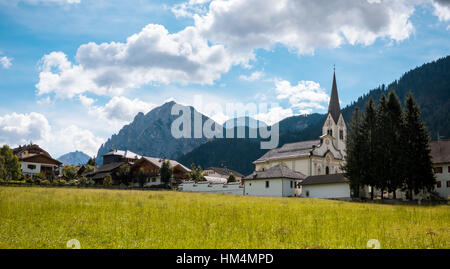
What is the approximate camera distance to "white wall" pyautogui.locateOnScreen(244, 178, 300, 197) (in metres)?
57.2

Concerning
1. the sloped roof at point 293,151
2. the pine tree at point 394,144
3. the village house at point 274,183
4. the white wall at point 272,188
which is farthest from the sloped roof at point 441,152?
the sloped roof at point 293,151

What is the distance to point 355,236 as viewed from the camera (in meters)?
13.2

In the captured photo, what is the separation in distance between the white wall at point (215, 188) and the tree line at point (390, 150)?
19544 mm

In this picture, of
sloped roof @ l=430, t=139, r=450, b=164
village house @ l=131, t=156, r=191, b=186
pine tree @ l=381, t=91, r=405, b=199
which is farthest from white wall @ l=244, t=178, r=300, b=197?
village house @ l=131, t=156, r=191, b=186

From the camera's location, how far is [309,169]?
240 ft

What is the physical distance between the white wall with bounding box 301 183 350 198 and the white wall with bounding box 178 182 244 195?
11023mm

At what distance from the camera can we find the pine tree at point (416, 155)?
42.6 m

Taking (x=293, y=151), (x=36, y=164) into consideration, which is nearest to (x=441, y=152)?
(x=293, y=151)

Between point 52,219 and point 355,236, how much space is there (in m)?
12.3

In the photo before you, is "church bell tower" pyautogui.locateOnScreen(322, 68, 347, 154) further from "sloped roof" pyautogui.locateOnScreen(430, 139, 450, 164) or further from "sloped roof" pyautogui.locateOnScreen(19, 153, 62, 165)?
"sloped roof" pyautogui.locateOnScreen(19, 153, 62, 165)

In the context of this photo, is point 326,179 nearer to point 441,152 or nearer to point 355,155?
point 355,155

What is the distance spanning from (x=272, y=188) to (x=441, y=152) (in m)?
25.0
